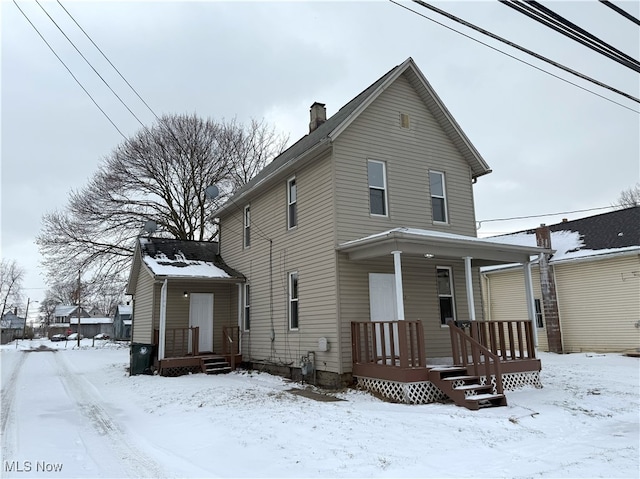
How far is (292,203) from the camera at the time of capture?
42.1 ft

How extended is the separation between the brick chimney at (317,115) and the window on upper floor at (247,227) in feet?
11.6

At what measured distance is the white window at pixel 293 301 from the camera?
12200mm

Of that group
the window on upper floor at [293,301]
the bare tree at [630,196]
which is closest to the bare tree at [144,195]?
the window on upper floor at [293,301]

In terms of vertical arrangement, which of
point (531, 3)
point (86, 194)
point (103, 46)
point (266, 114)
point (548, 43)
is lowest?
point (531, 3)

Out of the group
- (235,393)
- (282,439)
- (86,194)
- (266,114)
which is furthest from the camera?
(266,114)

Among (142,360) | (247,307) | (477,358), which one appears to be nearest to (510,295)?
(247,307)

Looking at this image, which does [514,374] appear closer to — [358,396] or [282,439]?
[358,396]

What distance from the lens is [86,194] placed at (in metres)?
26.4

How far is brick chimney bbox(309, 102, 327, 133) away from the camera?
50.9 feet

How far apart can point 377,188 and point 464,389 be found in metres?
5.39

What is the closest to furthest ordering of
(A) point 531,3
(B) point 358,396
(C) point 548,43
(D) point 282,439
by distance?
(A) point 531,3 < (D) point 282,439 < (C) point 548,43 < (B) point 358,396

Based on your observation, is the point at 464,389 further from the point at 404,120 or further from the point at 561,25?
the point at 404,120

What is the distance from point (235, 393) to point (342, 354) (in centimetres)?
252

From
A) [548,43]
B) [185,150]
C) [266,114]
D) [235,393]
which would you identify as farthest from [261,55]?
[266,114]
